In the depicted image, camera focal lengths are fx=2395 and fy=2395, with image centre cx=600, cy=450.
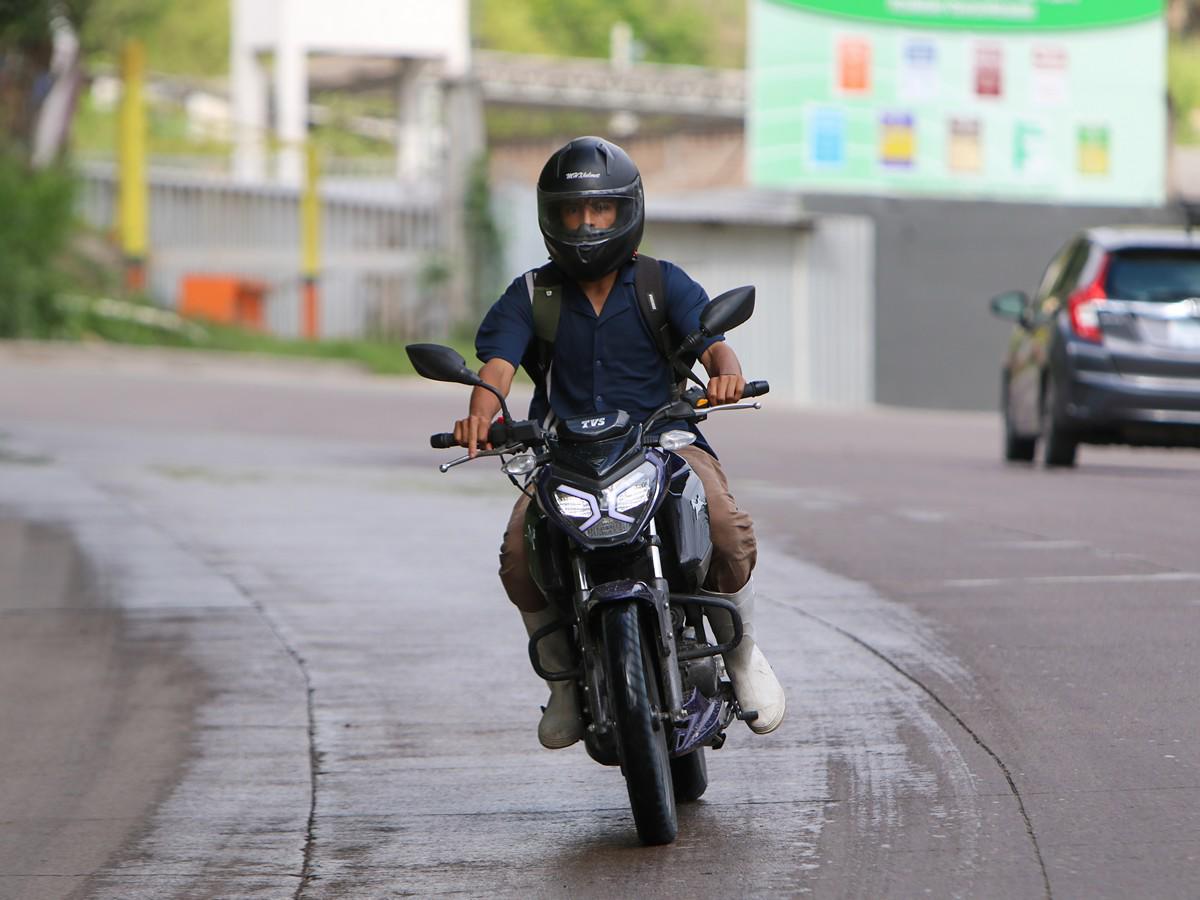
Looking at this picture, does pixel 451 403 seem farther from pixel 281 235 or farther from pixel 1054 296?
pixel 281 235

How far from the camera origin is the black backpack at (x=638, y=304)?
20.5ft

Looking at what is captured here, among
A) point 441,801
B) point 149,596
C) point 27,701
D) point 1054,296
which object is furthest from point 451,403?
point 441,801

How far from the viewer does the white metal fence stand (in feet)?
129

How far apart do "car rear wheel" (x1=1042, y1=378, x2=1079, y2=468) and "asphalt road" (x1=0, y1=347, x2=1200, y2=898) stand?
1.02 metres

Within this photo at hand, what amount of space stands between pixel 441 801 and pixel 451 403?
18917mm

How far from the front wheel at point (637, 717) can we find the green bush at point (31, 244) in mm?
26777

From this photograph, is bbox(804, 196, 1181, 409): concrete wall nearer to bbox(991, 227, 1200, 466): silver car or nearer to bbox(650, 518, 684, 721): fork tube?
bbox(991, 227, 1200, 466): silver car

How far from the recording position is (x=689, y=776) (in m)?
6.39

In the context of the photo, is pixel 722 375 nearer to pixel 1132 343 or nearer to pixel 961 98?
pixel 1132 343

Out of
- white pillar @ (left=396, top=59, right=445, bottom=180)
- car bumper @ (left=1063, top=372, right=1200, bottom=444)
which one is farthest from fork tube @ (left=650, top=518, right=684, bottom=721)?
white pillar @ (left=396, top=59, right=445, bottom=180)

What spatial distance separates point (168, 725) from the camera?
313 inches

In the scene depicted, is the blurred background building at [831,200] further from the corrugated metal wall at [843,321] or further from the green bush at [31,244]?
the green bush at [31,244]

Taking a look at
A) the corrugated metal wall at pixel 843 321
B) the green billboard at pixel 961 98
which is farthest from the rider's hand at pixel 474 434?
the green billboard at pixel 961 98

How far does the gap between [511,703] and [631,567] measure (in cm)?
235
